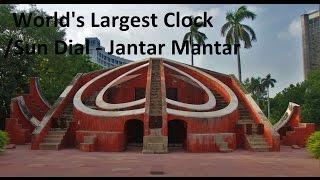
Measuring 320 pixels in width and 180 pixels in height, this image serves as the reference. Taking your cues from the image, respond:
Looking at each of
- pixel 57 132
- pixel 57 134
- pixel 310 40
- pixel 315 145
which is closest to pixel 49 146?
pixel 57 134

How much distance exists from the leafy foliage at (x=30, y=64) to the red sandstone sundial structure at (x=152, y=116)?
2924mm

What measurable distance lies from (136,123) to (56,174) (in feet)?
33.4

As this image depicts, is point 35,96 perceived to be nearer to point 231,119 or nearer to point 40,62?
point 40,62

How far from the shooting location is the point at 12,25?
1089 inches

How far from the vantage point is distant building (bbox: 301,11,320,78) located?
67.7 metres

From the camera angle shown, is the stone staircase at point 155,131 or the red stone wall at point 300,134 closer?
the stone staircase at point 155,131

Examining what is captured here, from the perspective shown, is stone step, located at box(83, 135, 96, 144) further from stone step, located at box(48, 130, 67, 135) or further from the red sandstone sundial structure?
stone step, located at box(48, 130, 67, 135)

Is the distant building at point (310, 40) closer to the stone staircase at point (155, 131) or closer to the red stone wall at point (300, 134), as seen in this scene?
the red stone wall at point (300, 134)

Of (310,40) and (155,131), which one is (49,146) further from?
(310,40)

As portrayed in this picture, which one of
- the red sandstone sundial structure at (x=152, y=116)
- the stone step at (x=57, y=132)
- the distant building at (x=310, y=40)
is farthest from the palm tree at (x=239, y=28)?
the distant building at (x=310, y=40)

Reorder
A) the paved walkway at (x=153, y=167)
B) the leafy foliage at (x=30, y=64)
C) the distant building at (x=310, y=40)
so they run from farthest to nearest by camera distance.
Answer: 1. the distant building at (x=310, y=40)
2. the leafy foliage at (x=30, y=64)
3. the paved walkway at (x=153, y=167)

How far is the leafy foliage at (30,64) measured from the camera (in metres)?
25.4

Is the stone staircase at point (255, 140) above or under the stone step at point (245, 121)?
under

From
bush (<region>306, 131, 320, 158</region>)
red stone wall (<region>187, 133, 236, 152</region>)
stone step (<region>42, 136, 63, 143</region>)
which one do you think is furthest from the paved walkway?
stone step (<region>42, 136, 63, 143</region>)
